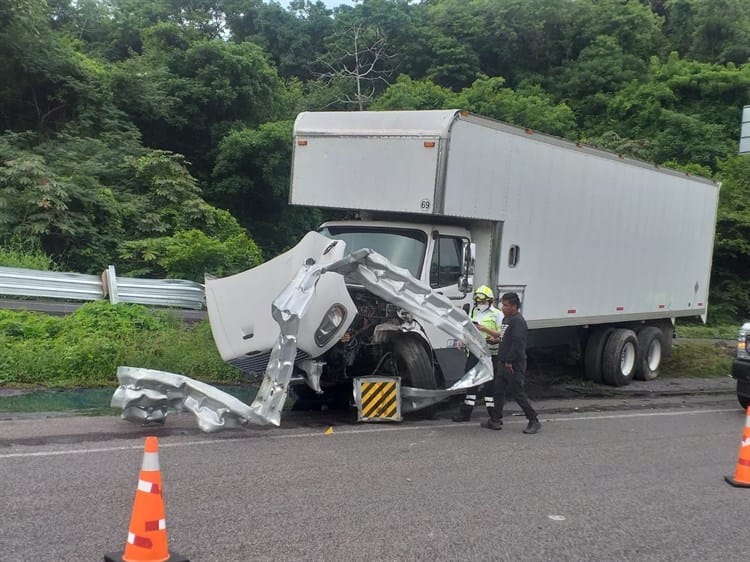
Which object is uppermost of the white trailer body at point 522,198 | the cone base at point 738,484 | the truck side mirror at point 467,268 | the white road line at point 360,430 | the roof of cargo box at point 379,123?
the roof of cargo box at point 379,123

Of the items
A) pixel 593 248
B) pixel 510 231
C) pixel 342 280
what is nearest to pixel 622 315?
pixel 593 248

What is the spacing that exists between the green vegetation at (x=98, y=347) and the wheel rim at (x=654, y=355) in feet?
25.7

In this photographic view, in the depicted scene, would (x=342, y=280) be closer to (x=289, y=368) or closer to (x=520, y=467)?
(x=289, y=368)

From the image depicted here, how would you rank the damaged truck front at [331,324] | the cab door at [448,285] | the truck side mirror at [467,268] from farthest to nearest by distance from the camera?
the truck side mirror at [467,268] → the cab door at [448,285] → the damaged truck front at [331,324]

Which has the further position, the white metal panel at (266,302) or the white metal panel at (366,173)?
the white metal panel at (366,173)

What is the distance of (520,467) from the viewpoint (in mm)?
7223

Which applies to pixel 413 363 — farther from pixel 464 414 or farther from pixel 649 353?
pixel 649 353

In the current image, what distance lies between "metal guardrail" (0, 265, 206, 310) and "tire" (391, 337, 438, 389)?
596cm

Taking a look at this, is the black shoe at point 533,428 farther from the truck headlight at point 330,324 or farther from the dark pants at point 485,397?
the truck headlight at point 330,324

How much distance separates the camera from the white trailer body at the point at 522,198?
9.46 metres

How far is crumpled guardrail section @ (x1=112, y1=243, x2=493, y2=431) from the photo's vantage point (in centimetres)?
772

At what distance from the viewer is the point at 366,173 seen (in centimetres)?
984

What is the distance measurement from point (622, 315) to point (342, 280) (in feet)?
22.7

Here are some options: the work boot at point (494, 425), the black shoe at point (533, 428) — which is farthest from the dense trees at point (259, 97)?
the black shoe at point (533, 428)
